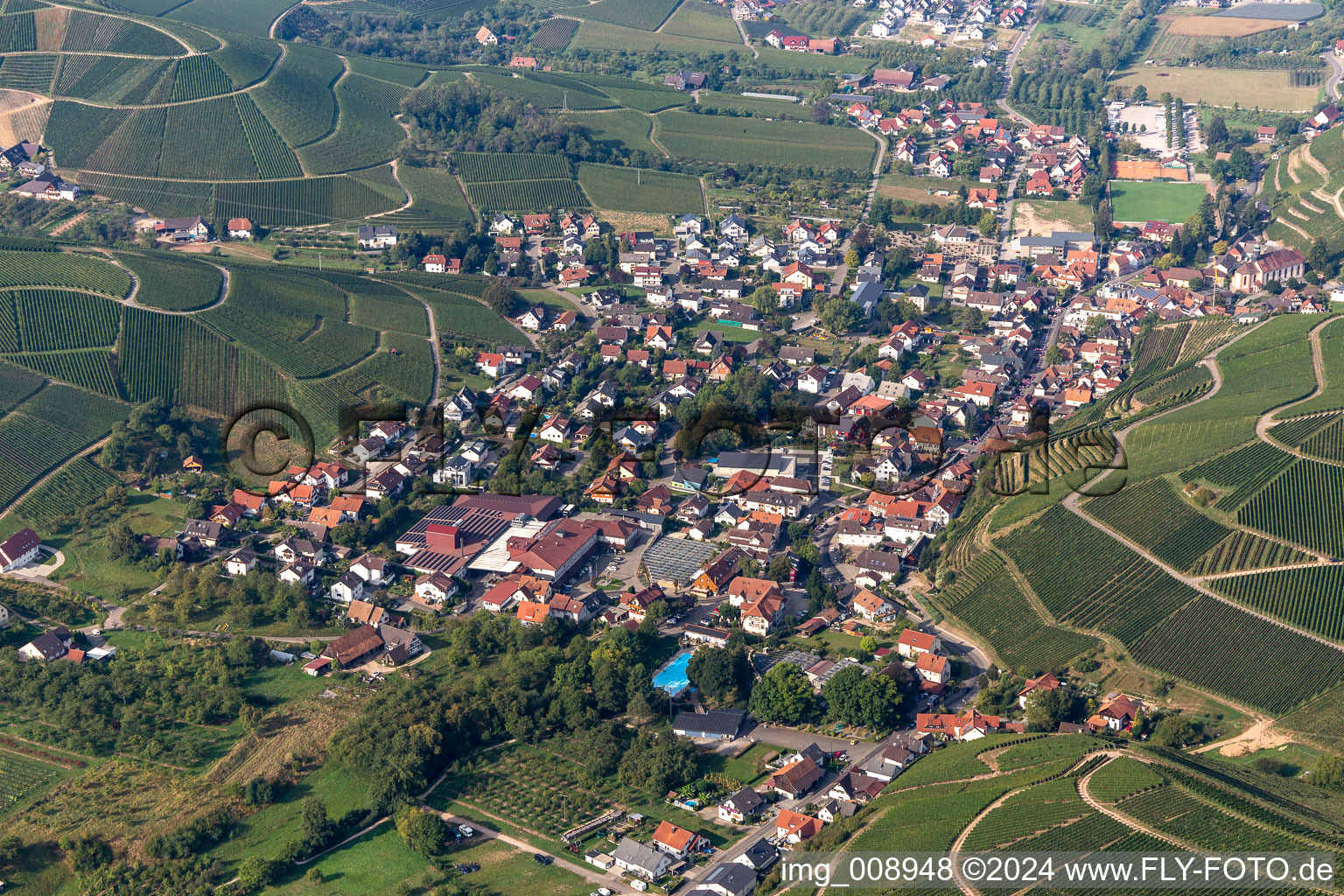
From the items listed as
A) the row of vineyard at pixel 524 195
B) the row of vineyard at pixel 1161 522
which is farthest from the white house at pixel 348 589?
the row of vineyard at pixel 524 195

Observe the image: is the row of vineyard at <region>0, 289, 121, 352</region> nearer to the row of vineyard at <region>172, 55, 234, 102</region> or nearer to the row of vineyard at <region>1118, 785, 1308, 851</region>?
the row of vineyard at <region>172, 55, 234, 102</region>

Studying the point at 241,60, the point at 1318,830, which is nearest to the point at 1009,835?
the point at 1318,830

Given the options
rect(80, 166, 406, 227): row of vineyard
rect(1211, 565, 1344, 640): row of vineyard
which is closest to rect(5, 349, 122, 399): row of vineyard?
rect(80, 166, 406, 227): row of vineyard

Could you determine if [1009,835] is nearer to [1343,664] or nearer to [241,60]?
[1343,664]

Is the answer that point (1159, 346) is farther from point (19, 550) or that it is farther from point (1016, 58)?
point (1016, 58)

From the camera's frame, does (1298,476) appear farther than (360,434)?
No

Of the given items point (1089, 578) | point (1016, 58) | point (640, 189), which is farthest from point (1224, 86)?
point (1089, 578)
